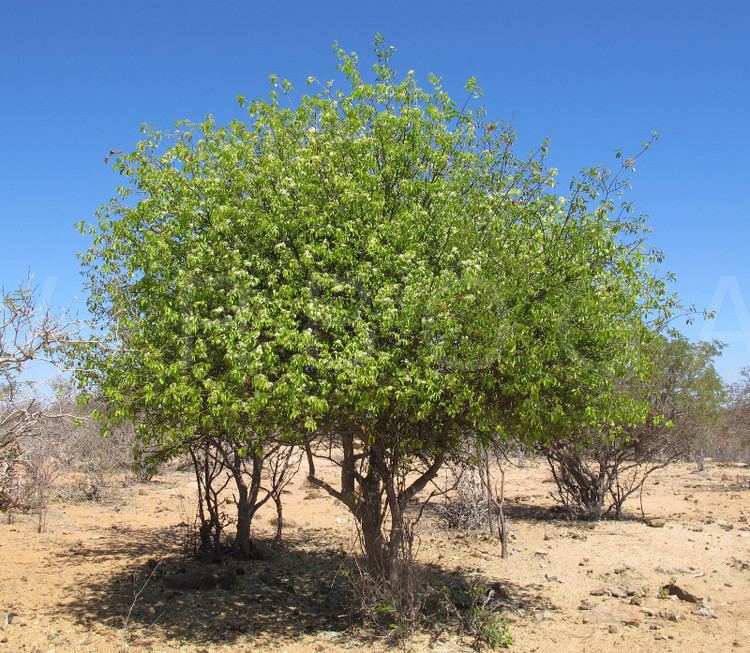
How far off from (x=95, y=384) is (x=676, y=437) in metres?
15.3

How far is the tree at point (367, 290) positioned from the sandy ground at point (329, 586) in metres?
2.03

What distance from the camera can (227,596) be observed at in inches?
392

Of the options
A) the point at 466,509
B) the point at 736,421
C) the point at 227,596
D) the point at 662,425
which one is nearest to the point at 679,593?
the point at 466,509

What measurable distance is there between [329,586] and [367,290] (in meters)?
5.84

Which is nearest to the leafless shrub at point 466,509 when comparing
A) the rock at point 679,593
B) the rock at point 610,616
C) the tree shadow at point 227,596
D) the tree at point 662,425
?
the tree at point 662,425

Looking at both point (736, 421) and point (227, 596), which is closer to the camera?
point (227, 596)

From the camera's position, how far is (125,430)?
2267cm

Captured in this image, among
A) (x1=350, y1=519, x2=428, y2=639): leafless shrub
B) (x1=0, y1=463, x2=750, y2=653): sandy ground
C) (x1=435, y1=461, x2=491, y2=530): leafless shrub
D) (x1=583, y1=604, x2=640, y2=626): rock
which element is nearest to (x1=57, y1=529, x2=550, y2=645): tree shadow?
(x1=0, y1=463, x2=750, y2=653): sandy ground

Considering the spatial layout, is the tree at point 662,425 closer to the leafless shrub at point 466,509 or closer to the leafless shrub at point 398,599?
the leafless shrub at point 466,509

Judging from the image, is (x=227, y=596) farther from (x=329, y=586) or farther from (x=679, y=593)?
(x=679, y=593)

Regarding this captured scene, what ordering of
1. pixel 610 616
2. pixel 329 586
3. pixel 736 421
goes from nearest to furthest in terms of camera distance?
pixel 610 616, pixel 329 586, pixel 736 421

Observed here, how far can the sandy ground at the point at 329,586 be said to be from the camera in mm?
8203

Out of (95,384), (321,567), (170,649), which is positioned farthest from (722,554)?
(95,384)

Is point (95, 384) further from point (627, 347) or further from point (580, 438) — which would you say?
point (580, 438)
